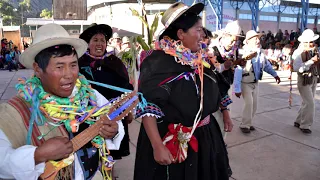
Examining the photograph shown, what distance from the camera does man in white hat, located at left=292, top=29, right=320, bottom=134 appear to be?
16.0 ft

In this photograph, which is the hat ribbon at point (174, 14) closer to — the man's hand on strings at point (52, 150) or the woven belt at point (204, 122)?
the woven belt at point (204, 122)

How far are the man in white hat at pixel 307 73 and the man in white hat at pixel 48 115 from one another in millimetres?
4353

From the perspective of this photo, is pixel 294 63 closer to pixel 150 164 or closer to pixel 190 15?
pixel 190 15

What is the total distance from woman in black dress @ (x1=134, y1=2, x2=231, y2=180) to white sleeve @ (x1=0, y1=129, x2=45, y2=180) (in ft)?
2.82

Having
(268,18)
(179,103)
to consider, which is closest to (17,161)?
(179,103)

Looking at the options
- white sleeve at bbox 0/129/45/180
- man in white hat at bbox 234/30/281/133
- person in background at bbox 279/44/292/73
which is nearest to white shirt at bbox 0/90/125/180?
white sleeve at bbox 0/129/45/180

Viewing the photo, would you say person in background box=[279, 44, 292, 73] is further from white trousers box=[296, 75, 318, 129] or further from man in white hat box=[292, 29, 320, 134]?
white trousers box=[296, 75, 318, 129]

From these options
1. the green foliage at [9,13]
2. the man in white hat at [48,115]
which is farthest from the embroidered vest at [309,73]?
the green foliage at [9,13]

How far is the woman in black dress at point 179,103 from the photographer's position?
79.0 inches

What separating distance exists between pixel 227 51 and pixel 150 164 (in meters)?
2.42

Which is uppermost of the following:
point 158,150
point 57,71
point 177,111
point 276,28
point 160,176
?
point 276,28

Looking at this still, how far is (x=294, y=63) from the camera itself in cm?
504

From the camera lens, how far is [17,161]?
4.15 feet

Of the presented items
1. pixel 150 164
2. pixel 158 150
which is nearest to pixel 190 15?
pixel 158 150
